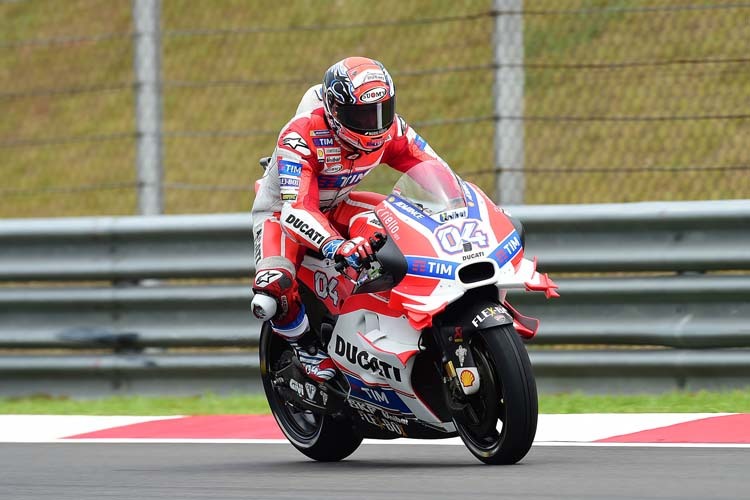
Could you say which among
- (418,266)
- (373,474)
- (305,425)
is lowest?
(305,425)

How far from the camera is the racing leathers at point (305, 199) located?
239 inches

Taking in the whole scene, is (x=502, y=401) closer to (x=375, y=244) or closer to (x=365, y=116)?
(x=375, y=244)

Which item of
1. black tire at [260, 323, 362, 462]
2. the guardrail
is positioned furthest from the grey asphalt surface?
the guardrail

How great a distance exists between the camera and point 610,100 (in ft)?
40.9

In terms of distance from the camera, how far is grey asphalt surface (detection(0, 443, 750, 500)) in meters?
4.90


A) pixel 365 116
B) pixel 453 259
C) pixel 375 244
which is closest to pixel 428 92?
pixel 365 116

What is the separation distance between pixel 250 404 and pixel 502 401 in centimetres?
345

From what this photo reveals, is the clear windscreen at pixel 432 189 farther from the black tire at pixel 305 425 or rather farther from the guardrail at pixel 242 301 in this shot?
the guardrail at pixel 242 301

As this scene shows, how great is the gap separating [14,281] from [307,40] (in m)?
8.93

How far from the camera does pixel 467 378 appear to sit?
541 cm

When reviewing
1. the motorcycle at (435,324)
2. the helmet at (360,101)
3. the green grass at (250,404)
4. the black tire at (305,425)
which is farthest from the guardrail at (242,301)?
the helmet at (360,101)

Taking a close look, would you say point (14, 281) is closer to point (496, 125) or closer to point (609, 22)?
point (496, 125)

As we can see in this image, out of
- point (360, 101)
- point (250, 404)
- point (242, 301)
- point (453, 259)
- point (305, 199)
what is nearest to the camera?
point (453, 259)

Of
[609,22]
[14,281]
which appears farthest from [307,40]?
[14,281]
